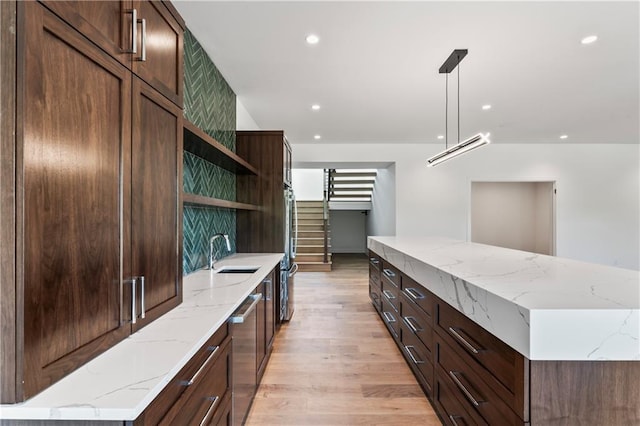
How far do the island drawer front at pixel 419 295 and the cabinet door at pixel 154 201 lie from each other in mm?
1481

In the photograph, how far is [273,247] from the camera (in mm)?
3539

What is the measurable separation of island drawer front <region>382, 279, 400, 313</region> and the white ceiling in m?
2.13

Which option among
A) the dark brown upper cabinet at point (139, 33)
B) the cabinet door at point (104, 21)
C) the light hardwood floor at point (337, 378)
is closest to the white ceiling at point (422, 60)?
the dark brown upper cabinet at point (139, 33)

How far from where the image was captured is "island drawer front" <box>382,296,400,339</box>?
287cm

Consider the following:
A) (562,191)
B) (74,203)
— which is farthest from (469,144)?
(562,191)

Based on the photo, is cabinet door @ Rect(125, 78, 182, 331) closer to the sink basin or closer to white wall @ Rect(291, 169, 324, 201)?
the sink basin

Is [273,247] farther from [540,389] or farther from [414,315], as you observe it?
[540,389]

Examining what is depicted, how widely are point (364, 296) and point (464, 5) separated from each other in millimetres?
3878

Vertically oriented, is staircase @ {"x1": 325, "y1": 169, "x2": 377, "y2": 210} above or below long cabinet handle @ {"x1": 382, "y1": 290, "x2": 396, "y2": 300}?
above

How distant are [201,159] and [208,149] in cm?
38

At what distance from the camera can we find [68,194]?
2.73 ft

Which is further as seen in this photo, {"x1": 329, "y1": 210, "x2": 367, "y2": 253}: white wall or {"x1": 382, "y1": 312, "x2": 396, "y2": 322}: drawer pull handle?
{"x1": 329, "y1": 210, "x2": 367, "y2": 253}: white wall

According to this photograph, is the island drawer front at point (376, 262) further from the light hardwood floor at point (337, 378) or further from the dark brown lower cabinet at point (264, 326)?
the dark brown lower cabinet at point (264, 326)

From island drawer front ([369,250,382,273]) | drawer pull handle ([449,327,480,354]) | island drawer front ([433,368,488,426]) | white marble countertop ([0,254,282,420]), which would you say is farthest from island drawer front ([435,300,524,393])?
island drawer front ([369,250,382,273])
